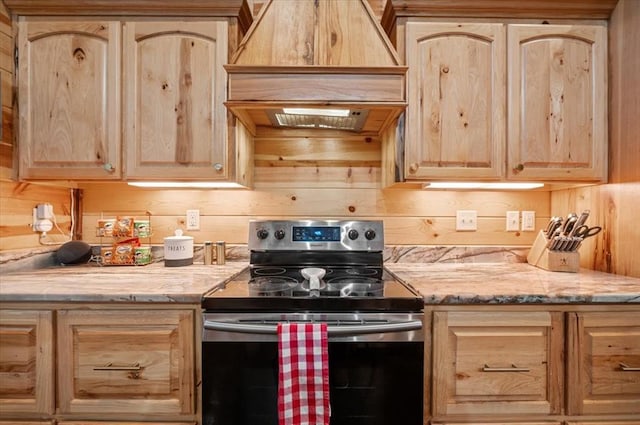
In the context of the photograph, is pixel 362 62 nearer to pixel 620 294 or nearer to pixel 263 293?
pixel 263 293

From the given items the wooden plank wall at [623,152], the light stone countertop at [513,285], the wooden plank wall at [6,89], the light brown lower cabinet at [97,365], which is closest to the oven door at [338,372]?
the light brown lower cabinet at [97,365]

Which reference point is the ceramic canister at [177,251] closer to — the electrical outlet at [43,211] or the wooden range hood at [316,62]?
the electrical outlet at [43,211]

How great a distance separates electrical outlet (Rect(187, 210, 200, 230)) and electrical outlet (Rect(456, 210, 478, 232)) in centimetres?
142

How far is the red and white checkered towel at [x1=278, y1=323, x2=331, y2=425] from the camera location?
120 cm

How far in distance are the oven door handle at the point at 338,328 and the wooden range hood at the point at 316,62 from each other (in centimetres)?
85

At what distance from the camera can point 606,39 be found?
164 centimetres

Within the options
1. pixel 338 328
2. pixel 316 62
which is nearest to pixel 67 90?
pixel 316 62

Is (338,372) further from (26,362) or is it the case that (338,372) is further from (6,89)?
(6,89)

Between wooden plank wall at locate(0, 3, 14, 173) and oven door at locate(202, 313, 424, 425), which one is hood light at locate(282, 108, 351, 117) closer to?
oven door at locate(202, 313, 424, 425)

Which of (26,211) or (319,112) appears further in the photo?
(26,211)

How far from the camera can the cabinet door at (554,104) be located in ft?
5.36

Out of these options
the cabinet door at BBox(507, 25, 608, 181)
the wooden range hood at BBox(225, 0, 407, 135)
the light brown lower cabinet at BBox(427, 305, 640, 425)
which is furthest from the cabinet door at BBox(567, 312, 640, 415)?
the wooden range hood at BBox(225, 0, 407, 135)

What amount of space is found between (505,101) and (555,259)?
2.55ft

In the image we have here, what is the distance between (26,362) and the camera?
1.27 m
